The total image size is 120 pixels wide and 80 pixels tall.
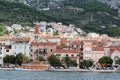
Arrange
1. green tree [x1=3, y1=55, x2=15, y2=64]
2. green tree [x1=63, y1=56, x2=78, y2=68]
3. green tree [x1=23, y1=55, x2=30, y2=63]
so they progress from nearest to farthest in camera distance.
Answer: green tree [x1=63, y1=56, x2=78, y2=68] → green tree [x1=23, y1=55, x2=30, y2=63] → green tree [x1=3, y1=55, x2=15, y2=64]

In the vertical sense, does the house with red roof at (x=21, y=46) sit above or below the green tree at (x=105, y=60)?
above

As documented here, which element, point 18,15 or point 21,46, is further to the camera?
point 18,15

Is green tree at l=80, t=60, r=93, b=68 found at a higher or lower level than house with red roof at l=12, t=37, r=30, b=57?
lower

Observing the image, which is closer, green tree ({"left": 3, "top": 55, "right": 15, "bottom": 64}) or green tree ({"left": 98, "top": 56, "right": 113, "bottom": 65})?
green tree ({"left": 98, "top": 56, "right": 113, "bottom": 65})

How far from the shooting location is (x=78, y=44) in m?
123

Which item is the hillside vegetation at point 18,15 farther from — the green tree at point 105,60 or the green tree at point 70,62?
the green tree at point 105,60

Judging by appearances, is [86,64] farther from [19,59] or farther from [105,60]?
[19,59]

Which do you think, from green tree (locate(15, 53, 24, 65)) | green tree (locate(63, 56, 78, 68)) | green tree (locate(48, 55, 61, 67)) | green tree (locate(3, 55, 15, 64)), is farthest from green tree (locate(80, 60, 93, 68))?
green tree (locate(3, 55, 15, 64))

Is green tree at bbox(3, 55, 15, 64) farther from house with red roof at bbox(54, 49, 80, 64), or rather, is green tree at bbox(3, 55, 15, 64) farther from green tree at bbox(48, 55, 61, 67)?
house with red roof at bbox(54, 49, 80, 64)

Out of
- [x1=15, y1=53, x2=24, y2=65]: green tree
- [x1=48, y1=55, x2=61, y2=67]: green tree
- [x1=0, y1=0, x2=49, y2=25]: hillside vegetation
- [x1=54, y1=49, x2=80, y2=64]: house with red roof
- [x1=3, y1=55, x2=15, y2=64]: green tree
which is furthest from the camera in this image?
[x1=0, y1=0, x2=49, y2=25]: hillside vegetation

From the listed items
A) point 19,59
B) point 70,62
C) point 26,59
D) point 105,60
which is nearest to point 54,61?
point 70,62

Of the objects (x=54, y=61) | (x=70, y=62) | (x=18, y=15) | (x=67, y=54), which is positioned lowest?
(x=70, y=62)

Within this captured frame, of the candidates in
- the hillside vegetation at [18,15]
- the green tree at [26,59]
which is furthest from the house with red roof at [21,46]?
the hillside vegetation at [18,15]

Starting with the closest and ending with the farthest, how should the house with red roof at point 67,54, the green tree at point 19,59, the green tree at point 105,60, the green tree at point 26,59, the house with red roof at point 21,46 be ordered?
the green tree at point 19,59
the green tree at point 105,60
the green tree at point 26,59
the house with red roof at point 67,54
the house with red roof at point 21,46
